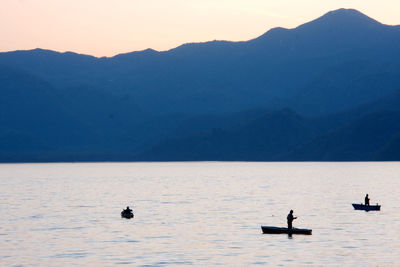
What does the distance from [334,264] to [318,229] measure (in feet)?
87.1

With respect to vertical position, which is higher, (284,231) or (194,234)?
(284,231)

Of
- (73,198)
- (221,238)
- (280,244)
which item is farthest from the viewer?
(73,198)

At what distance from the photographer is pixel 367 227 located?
89812 mm

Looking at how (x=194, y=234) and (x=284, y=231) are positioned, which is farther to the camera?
(x=194, y=234)

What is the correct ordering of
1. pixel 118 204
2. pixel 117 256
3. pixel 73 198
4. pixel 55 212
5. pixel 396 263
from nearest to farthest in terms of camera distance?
pixel 396 263
pixel 117 256
pixel 55 212
pixel 118 204
pixel 73 198

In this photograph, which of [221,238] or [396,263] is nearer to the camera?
[396,263]

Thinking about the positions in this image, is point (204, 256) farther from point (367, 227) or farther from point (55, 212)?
point (55, 212)

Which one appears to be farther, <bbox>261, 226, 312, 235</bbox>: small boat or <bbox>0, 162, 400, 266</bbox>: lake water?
<bbox>261, 226, 312, 235</bbox>: small boat

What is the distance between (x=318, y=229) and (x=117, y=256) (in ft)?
95.5

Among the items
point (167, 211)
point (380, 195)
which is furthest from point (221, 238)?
point (380, 195)

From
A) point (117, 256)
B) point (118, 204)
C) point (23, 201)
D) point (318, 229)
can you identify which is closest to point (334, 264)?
point (117, 256)

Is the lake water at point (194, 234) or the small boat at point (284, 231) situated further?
the small boat at point (284, 231)

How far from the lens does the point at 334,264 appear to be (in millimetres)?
60719

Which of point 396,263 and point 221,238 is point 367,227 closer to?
point 221,238
